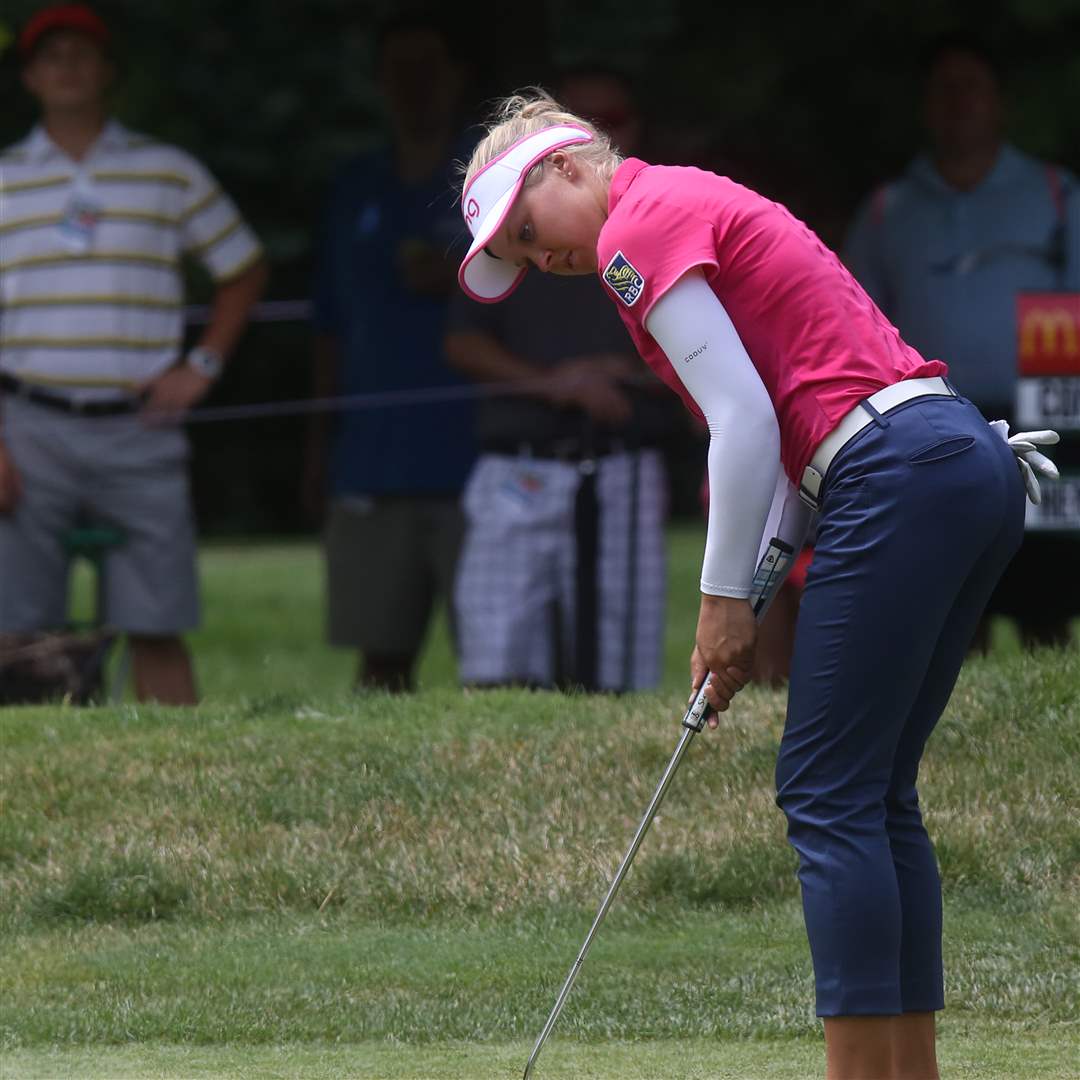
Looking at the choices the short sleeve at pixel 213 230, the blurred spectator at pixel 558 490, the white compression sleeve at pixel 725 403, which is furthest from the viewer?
the short sleeve at pixel 213 230

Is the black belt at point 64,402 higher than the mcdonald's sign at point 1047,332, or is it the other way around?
the mcdonald's sign at point 1047,332

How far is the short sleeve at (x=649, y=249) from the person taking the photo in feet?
11.7

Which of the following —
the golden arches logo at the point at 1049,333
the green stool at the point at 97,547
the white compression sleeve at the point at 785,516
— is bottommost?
the green stool at the point at 97,547

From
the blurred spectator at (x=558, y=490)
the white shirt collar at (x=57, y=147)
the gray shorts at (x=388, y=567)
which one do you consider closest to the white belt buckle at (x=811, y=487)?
the blurred spectator at (x=558, y=490)

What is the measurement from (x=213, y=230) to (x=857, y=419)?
4.94m

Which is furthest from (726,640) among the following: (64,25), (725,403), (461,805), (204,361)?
(64,25)

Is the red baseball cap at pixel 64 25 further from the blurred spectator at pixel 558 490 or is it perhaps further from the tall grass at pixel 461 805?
the tall grass at pixel 461 805

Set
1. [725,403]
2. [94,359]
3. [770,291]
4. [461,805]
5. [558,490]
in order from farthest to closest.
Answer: [94,359] < [558,490] < [461,805] < [770,291] < [725,403]

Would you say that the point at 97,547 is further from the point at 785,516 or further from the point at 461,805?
the point at 785,516

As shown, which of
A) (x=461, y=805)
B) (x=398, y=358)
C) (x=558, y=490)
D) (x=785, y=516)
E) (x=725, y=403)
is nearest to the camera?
(x=725, y=403)

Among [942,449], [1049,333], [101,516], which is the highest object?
[942,449]

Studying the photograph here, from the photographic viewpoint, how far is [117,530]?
793 centimetres

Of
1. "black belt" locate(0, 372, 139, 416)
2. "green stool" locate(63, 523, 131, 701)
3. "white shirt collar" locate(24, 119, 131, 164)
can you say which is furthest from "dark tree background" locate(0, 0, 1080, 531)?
"green stool" locate(63, 523, 131, 701)

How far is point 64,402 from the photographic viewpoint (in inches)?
308
